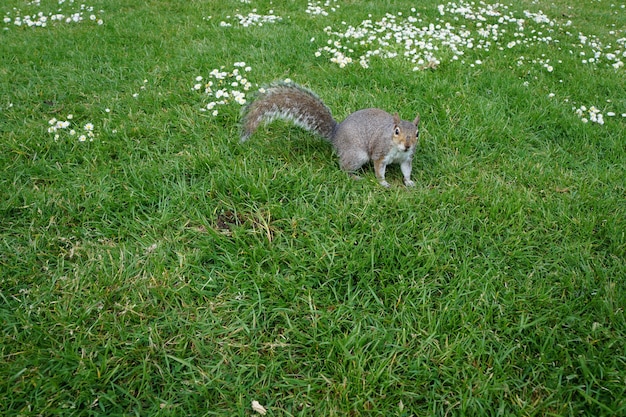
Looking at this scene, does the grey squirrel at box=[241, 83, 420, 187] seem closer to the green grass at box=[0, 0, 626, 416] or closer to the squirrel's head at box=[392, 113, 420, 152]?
the squirrel's head at box=[392, 113, 420, 152]

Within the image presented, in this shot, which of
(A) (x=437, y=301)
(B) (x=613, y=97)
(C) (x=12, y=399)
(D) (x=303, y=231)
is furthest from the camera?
(B) (x=613, y=97)

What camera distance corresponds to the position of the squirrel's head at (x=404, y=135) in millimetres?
2600

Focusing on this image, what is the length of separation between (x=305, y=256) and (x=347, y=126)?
1.13 m

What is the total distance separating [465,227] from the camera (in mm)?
2436

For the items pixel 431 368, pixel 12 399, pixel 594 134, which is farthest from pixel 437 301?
pixel 594 134

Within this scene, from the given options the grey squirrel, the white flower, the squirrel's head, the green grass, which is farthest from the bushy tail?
the white flower

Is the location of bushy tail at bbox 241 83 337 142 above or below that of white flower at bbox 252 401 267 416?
above

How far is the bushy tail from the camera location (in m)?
2.74

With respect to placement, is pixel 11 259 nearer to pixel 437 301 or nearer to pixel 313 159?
pixel 313 159

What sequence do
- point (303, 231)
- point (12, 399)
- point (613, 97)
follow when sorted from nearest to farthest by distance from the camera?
point (12, 399)
point (303, 231)
point (613, 97)

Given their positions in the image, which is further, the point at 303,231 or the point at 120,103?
the point at 120,103

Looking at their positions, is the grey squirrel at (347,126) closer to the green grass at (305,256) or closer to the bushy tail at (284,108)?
the bushy tail at (284,108)

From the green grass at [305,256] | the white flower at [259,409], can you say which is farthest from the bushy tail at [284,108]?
the white flower at [259,409]

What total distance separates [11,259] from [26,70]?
9.20 feet
